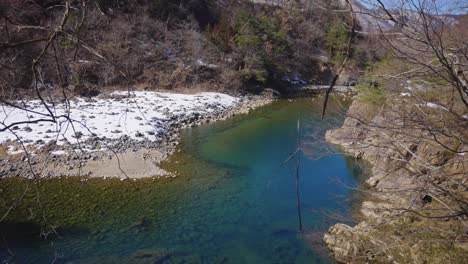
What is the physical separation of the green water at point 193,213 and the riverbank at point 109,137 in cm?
63

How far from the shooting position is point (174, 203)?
27.0ft

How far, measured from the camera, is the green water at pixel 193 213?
6.24 m

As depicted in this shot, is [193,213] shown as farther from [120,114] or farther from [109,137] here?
[120,114]

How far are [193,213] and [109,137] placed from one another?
544 cm

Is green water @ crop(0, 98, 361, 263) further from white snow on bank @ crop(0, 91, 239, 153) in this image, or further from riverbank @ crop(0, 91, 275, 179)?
white snow on bank @ crop(0, 91, 239, 153)

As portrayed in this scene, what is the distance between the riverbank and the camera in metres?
9.51

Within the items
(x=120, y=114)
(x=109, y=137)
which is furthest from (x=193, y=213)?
(x=120, y=114)

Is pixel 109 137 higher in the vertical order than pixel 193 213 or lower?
higher

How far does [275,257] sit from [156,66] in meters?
17.7

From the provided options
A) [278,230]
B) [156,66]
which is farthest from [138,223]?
[156,66]

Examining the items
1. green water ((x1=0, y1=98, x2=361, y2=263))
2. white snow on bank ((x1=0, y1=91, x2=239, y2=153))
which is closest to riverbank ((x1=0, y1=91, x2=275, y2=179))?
white snow on bank ((x1=0, y1=91, x2=239, y2=153))

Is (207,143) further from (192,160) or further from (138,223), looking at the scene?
(138,223)

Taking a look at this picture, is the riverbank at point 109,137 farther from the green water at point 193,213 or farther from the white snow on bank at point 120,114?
the green water at point 193,213

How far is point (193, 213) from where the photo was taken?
778cm
